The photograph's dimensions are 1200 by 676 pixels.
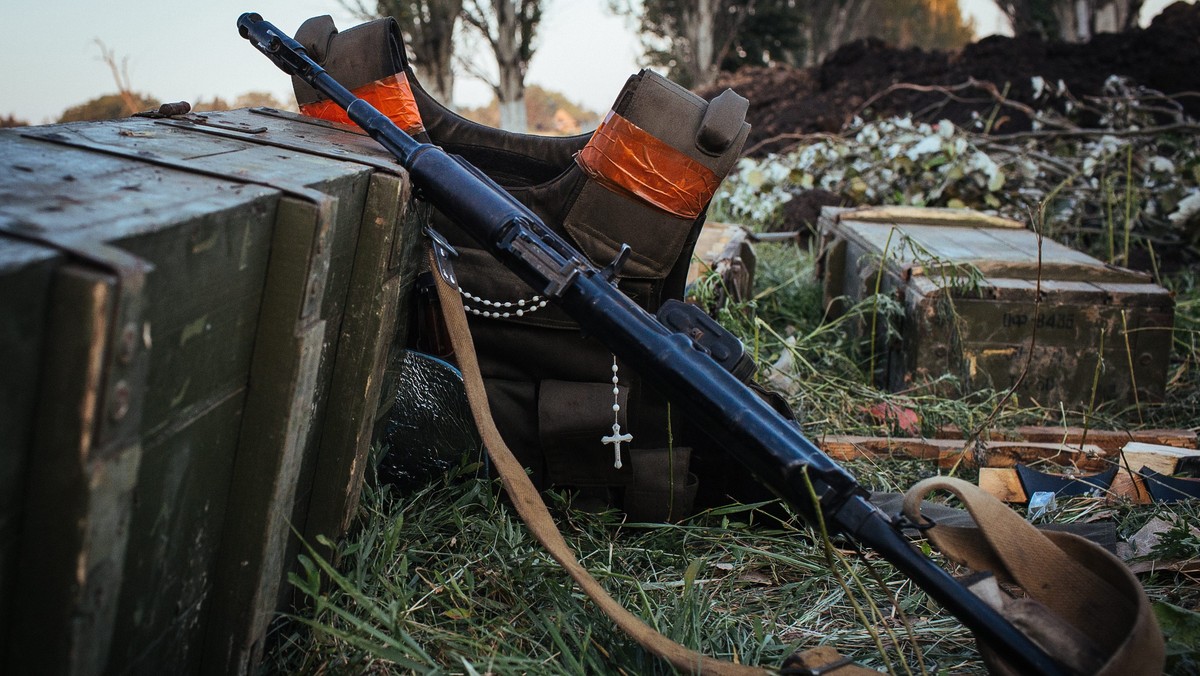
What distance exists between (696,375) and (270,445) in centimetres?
73

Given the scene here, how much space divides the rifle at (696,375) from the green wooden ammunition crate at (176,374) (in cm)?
17

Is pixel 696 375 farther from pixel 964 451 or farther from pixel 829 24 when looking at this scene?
pixel 829 24

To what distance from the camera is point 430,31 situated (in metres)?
15.0

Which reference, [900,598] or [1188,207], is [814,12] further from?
[900,598]

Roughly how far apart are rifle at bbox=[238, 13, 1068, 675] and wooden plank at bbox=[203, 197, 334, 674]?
1.64 ft

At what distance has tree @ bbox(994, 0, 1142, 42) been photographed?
48.9 ft

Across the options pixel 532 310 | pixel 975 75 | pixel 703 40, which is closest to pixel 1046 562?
pixel 532 310

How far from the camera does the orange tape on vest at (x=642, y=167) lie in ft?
6.47

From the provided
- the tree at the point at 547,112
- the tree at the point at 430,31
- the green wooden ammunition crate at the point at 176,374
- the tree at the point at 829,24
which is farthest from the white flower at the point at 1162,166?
the tree at the point at 829,24

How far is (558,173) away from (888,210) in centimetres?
305

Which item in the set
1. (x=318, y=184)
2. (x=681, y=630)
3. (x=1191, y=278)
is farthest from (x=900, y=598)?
(x=1191, y=278)

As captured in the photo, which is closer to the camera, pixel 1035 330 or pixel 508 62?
pixel 1035 330

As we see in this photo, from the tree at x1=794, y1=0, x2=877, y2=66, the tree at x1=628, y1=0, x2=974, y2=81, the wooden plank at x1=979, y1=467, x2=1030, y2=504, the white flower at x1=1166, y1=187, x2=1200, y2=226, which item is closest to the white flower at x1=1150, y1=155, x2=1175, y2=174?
the white flower at x1=1166, y1=187, x2=1200, y2=226

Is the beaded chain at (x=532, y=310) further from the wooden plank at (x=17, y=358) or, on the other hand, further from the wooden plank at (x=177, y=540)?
the wooden plank at (x=17, y=358)
